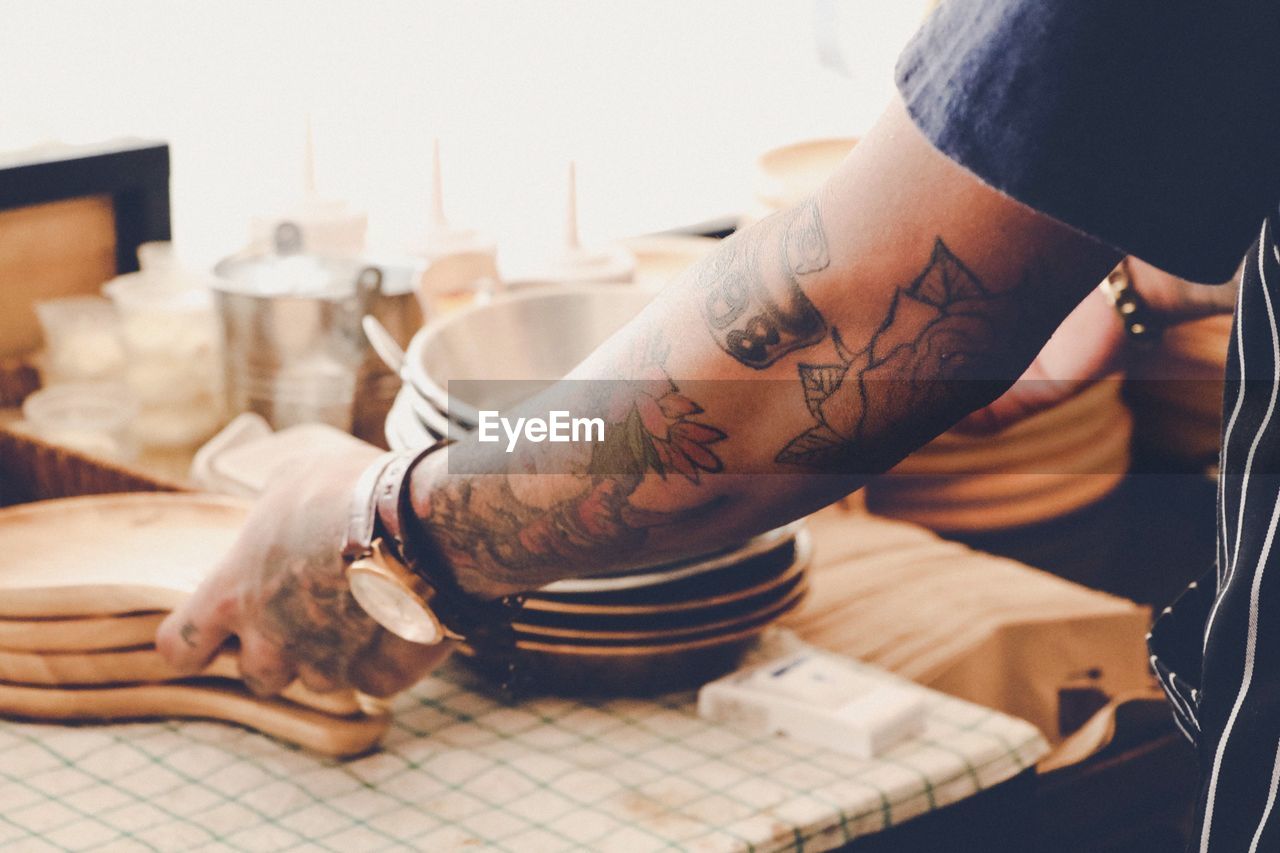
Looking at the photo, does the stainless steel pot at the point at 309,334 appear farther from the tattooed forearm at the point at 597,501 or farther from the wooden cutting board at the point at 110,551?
the tattooed forearm at the point at 597,501

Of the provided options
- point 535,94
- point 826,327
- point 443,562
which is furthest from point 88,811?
point 535,94

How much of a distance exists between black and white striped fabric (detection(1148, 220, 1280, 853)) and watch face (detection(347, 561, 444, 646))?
544mm

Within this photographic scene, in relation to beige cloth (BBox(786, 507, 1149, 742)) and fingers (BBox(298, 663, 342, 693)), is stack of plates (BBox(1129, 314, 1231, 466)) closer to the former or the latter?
beige cloth (BBox(786, 507, 1149, 742))

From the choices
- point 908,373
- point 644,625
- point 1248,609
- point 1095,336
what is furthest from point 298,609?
point 1095,336

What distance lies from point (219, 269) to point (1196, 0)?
140 cm

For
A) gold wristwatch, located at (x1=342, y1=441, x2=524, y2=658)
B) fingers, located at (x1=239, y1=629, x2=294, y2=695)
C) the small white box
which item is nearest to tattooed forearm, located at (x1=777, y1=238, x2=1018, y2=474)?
gold wristwatch, located at (x1=342, y1=441, x2=524, y2=658)

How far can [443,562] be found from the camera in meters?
1.05

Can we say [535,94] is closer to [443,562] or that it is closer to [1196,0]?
[443,562]

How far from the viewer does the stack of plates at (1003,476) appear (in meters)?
2.32

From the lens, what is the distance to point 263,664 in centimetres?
119

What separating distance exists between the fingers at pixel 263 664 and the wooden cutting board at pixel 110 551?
0.28 feet

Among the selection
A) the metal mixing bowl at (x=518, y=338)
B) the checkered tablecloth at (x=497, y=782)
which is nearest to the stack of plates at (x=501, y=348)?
the metal mixing bowl at (x=518, y=338)

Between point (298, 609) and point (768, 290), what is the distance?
538 mm

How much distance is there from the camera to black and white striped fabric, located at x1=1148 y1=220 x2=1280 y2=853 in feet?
2.60
